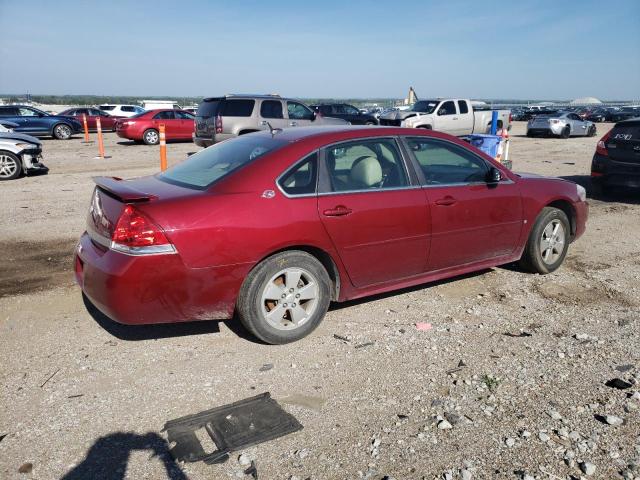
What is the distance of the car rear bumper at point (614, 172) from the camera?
29.9ft

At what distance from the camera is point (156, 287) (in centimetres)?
345

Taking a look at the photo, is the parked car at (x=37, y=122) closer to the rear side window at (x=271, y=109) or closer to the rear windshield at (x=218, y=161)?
the rear side window at (x=271, y=109)

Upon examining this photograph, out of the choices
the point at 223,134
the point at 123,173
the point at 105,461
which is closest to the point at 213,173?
the point at 105,461

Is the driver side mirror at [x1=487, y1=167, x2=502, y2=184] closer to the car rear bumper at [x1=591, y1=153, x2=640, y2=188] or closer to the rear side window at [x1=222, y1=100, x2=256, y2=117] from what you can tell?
the car rear bumper at [x1=591, y1=153, x2=640, y2=188]

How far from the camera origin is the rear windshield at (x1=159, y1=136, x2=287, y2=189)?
4.01 meters

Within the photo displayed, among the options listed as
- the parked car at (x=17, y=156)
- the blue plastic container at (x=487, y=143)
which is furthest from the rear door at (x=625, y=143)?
the parked car at (x=17, y=156)

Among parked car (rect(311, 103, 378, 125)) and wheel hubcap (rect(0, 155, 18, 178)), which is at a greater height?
parked car (rect(311, 103, 378, 125))

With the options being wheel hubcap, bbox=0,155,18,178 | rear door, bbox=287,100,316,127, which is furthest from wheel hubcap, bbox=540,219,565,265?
rear door, bbox=287,100,316,127

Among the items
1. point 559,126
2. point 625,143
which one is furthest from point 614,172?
point 559,126

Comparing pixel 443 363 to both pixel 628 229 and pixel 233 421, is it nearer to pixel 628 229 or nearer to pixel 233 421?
pixel 233 421

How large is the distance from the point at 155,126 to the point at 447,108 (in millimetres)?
11869

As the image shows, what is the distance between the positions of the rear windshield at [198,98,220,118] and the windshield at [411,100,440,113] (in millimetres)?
9441

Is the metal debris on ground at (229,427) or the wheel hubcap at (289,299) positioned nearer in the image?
the metal debris on ground at (229,427)

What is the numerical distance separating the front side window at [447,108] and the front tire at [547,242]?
635 inches
